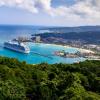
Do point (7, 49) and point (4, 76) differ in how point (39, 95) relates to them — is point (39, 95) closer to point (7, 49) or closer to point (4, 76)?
point (4, 76)

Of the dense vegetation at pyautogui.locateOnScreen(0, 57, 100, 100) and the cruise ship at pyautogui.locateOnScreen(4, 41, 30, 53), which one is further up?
the dense vegetation at pyautogui.locateOnScreen(0, 57, 100, 100)

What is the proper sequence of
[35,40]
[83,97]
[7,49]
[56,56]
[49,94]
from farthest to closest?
[35,40]
[7,49]
[56,56]
[49,94]
[83,97]

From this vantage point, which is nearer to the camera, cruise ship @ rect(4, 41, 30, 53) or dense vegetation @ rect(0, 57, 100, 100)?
dense vegetation @ rect(0, 57, 100, 100)

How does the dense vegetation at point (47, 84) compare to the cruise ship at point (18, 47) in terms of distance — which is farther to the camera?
the cruise ship at point (18, 47)

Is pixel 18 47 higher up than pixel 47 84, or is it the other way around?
pixel 47 84

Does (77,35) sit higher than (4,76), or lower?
lower

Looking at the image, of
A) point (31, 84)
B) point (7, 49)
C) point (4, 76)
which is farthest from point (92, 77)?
point (7, 49)

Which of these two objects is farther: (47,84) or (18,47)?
(18,47)

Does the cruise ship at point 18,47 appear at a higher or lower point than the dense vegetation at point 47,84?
lower
